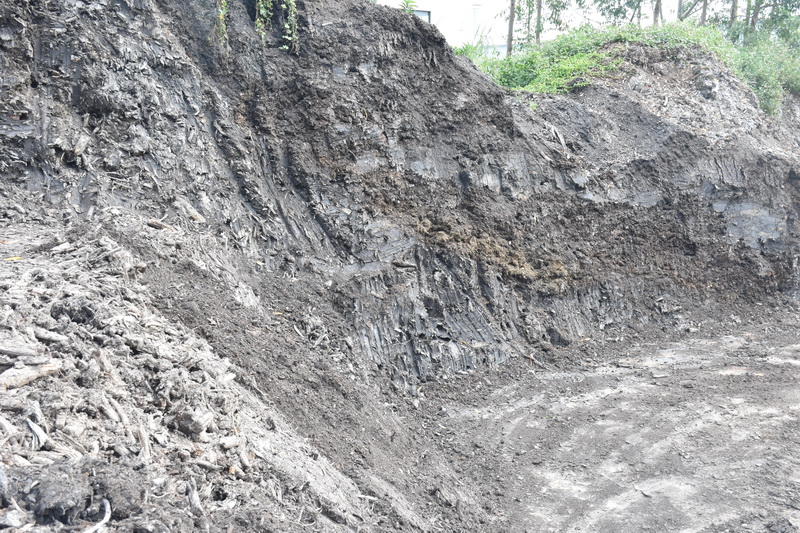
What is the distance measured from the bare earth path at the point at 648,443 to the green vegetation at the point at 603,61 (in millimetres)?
→ 6437

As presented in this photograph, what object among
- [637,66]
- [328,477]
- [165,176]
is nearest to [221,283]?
[165,176]

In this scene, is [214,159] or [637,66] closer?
[214,159]

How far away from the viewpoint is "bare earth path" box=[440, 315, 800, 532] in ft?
18.2

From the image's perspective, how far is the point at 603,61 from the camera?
41.2ft

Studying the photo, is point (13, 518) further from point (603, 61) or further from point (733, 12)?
point (733, 12)

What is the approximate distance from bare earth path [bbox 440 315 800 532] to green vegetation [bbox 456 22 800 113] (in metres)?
6.44

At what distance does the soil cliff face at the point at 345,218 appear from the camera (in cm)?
479

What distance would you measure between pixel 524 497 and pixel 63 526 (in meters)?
4.49

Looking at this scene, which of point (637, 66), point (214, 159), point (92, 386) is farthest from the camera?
point (637, 66)

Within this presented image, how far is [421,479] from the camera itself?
18.4 feet

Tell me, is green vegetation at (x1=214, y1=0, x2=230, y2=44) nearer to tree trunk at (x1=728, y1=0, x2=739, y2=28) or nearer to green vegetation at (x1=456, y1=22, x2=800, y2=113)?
green vegetation at (x1=456, y1=22, x2=800, y2=113)

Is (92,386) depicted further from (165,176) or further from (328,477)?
(165,176)

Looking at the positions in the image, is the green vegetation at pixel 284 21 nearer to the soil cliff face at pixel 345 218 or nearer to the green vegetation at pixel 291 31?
the green vegetation at pixel 291 31

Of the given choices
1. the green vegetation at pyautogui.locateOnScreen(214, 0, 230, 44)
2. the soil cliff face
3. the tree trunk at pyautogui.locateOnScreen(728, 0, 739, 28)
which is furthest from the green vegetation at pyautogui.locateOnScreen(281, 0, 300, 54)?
the tree trunk at pyautogui.locateOnScreen(728, 0, 739, 28)
